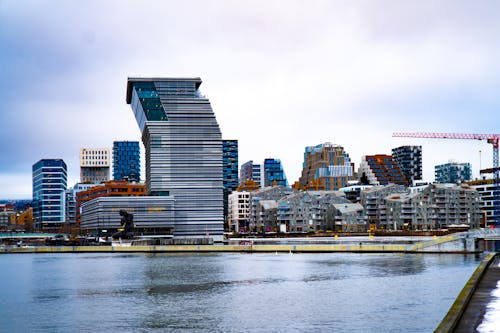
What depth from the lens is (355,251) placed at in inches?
7392

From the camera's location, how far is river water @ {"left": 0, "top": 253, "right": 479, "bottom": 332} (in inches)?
2485

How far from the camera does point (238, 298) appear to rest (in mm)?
83250

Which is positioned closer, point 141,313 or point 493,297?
point 493,297

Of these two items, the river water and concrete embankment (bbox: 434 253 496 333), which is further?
the river water

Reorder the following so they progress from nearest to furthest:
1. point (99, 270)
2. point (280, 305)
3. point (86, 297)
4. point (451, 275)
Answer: point (280, 305) → point (86, 297) → point (451, 275) → point (99, 270)

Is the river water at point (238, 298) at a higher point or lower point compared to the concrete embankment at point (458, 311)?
lower

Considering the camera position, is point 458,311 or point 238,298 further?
point 238,298

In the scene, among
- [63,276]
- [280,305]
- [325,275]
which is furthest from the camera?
[63,276]

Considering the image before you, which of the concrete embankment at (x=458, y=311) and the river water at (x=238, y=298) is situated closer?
the concrete embankment at (x=458, y=311)

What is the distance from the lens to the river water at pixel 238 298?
6312 cm

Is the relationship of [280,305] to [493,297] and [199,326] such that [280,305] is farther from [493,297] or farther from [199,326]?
[493,297]

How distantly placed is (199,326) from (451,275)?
52.0 metres

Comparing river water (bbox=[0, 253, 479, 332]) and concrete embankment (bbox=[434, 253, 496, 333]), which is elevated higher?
concrete embankment (bbox=[434, 253, 496, 333])

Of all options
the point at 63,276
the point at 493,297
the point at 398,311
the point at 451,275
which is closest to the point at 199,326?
the point at 398,311
